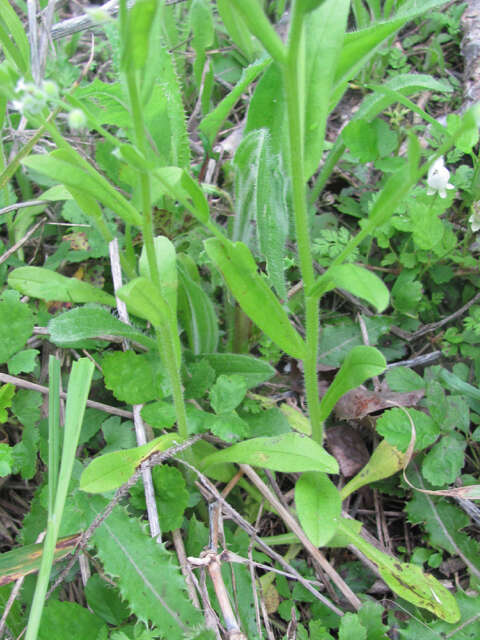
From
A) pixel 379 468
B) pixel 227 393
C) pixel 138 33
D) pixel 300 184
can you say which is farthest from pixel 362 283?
pixel 379 468

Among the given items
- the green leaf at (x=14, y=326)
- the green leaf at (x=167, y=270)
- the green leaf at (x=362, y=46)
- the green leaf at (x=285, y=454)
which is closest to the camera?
the green leaf at (x=362, y=46)

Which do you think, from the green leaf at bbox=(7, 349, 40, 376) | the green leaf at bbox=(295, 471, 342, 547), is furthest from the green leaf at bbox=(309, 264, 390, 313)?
the green leaf at bbox=(7, 349, 40, 376)

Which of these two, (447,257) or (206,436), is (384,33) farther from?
(206,436)

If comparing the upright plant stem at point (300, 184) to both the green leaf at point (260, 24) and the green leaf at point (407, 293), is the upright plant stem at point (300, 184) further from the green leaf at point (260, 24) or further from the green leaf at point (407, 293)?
the green leaf at point (407, 293)

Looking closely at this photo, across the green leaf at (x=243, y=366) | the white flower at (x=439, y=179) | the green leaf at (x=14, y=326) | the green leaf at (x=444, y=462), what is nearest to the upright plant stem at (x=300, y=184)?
the green leaf at (x=243, y=366)

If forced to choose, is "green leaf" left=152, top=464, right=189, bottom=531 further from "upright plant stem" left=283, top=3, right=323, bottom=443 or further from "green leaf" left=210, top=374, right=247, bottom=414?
"upright plant stem" left=283, top=3, right=323, bottom=443

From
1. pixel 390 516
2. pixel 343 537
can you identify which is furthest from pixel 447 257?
pixel 343 537
